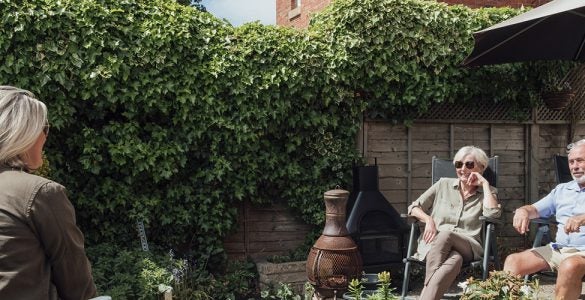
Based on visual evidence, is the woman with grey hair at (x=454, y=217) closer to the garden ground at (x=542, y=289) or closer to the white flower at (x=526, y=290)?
the garden ground at (x=542, y=289)

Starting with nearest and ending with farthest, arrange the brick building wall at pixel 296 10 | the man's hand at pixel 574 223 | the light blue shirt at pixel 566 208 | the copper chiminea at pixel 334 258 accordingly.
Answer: the man's hand at pixel 574 223
the light blue shirt at pixel 566 208
the copper chiminea at pixel 334 258
the brick building wall at pixel 296 10

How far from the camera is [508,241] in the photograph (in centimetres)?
599

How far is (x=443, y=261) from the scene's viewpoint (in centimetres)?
394

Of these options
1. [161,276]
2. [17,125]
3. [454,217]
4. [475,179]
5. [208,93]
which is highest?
[208,93]

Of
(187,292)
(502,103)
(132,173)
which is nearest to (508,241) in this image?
(502,103)

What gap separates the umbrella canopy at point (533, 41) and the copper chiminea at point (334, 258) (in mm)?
1983

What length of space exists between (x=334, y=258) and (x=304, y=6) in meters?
5.66

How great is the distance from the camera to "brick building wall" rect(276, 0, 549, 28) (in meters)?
7.28

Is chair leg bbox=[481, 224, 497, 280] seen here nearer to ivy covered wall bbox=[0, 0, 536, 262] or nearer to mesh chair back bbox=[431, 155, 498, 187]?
mesh chair back bbox=[431, 155, 498, 187]

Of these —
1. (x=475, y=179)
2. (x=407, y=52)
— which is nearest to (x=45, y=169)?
(x=475, y=179)

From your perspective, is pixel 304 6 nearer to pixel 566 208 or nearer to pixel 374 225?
pixel 374 225

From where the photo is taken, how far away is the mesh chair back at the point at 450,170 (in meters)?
4.70

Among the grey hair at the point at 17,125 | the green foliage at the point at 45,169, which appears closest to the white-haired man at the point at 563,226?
the grey hair at the point at 17,125

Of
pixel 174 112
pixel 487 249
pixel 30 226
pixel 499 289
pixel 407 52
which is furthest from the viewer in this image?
pixel 407 52
